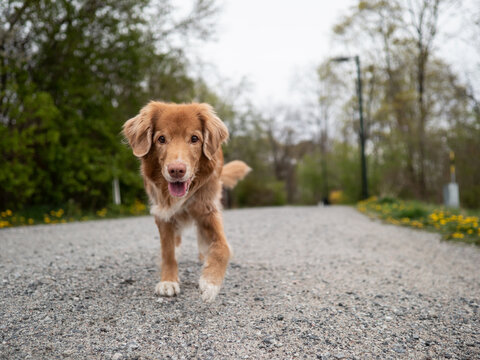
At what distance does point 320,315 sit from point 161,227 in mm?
1671

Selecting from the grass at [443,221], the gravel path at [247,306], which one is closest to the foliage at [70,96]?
the gravel path at [247,306]

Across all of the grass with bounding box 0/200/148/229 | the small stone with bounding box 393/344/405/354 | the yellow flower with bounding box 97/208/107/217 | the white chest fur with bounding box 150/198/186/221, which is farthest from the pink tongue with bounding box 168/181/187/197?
the yellow flower with bounding box 97/208/107/217

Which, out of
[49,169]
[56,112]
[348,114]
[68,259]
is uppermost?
[348,114]

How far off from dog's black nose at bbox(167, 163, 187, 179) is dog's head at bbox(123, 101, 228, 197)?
0.04 metres

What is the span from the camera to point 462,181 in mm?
12680

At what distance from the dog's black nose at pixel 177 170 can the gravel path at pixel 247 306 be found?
3.66 feet

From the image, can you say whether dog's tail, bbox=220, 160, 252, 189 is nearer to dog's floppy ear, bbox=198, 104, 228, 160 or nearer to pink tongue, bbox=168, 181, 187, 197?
dog's floppy ear, bbox=198, 104, 228, 160

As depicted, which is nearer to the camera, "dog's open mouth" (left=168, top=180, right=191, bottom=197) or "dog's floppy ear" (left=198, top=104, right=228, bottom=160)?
"dog's open mouth" (left=168, top=180, right=191, bottom=197)

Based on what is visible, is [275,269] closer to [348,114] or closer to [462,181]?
[462,181]

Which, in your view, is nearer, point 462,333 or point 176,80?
point 462,333

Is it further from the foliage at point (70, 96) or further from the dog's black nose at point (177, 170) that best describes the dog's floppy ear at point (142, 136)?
the foliage at point (70, 96)

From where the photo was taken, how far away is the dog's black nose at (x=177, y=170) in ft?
9.00

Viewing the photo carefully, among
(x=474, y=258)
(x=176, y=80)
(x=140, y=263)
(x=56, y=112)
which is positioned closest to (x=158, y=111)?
(x=140, y=263)

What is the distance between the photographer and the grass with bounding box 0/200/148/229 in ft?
27.4
